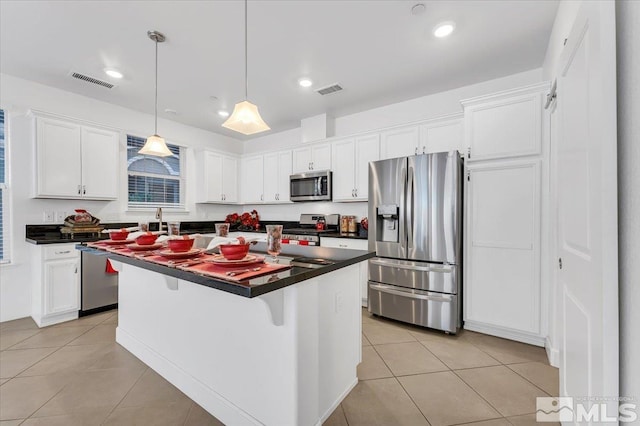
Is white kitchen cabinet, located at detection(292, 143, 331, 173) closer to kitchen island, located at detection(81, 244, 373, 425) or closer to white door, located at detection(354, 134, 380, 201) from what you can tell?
white door, located at detection(354, 134, 380, 201)

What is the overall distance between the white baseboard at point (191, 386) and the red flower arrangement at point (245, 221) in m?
2.92

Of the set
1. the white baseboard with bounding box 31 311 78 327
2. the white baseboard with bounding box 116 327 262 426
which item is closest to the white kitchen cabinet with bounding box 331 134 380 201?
the white baseboard with bounding box 116 327 262 426

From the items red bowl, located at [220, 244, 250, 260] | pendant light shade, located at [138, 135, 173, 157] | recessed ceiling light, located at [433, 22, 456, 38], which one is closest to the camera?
red bowl, located at [220, 244, 250, 260]

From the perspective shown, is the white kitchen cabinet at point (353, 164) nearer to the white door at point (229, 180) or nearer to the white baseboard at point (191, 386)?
the white door at point (229, 180)

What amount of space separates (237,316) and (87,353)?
194 cm

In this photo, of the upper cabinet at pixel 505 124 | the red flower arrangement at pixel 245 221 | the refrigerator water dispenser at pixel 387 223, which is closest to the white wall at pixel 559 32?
the upper cabinet at pixel 505 124

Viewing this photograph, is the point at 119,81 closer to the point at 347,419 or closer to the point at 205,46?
the point at 205,46

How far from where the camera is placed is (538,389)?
1.90 m

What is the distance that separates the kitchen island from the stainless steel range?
75.4 inches

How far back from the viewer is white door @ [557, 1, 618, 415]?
0.82m

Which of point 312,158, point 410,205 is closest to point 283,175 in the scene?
point 312,158

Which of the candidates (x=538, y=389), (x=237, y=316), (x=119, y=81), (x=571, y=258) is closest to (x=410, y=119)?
(x=571, y=258)
